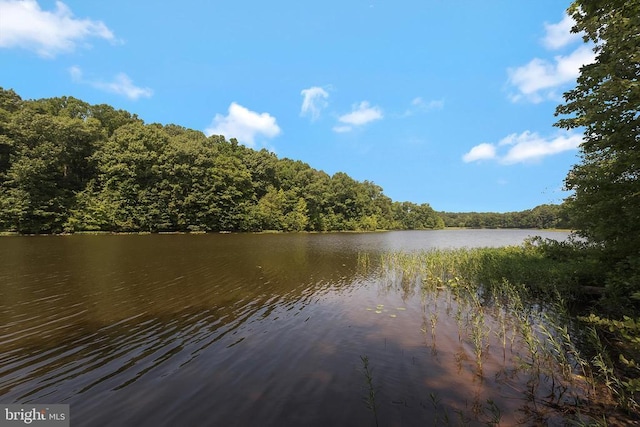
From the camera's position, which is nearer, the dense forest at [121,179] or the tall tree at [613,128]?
the tall tree at [613,128]

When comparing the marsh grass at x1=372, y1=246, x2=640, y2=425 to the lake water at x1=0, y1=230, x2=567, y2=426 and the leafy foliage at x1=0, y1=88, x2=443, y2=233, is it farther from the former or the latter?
the leafy foliage at x1=0, y1=88, x2=443, y2=233

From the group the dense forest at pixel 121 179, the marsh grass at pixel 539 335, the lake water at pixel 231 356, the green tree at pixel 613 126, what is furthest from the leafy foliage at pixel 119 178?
the green tree at pixel 613 126

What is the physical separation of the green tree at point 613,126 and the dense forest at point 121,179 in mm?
31802

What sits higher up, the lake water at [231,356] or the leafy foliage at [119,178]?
the leafy foliage at [119,178]

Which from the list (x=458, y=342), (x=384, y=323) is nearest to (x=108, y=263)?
(x=384, y=323)

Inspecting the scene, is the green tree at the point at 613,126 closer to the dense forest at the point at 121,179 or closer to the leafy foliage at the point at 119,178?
the dense forest at the point at 121,179

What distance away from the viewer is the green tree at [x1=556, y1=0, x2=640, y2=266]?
22.6 feet

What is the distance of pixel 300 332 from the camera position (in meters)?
8.96

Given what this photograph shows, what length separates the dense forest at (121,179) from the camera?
47.4 m

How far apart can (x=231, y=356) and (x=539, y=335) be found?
8.84 meters

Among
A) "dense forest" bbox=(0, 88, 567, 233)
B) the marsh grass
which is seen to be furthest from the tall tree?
"dense forest" bbox=(0, 88, 567, 233)

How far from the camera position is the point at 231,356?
23.3 feet

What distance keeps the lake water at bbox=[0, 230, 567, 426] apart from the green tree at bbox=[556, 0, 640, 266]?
17.4 ft

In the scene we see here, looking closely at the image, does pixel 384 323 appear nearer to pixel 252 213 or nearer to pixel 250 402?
pixel 250 402
